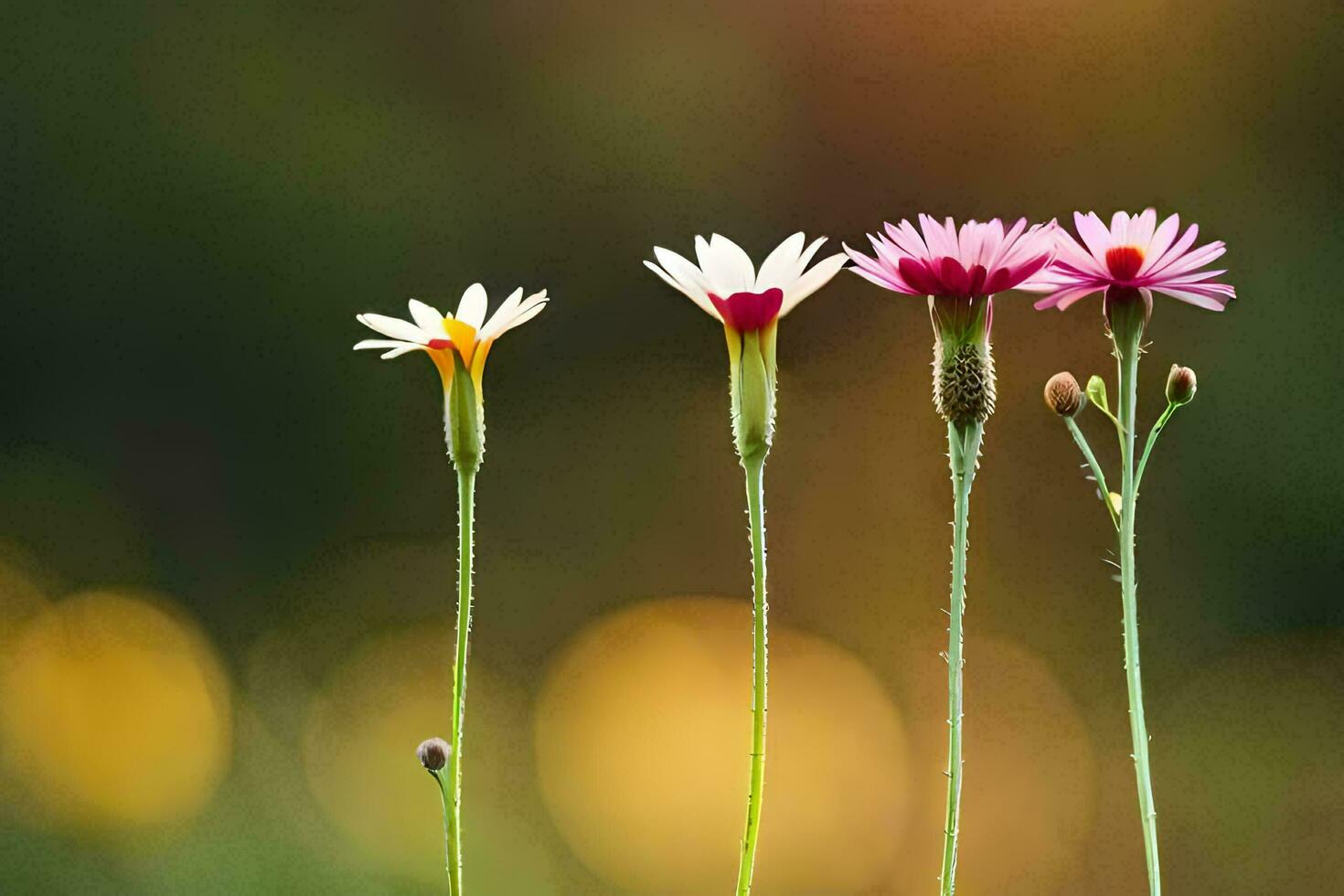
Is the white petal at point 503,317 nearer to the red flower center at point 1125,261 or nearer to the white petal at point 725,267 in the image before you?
the white petal at point 725,267

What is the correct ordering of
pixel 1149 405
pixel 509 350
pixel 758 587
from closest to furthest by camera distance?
pixel 758 587 → pixel 1149 405 → pixel 509 350

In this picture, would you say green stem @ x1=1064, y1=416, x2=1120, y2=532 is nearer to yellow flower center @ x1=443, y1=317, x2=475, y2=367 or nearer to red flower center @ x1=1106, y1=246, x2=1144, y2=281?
red flower center @ x1=1106, y1=246, x2=1144, y2=281

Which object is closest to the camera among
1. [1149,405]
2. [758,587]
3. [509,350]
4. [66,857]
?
[758,587]

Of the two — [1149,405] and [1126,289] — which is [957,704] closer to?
[1126,289]

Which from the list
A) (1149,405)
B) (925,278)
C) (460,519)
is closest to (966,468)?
(925,278)

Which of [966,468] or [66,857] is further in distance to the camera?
[66,857]

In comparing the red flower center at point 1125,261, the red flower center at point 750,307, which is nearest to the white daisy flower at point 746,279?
the red flower center at point 750,307
